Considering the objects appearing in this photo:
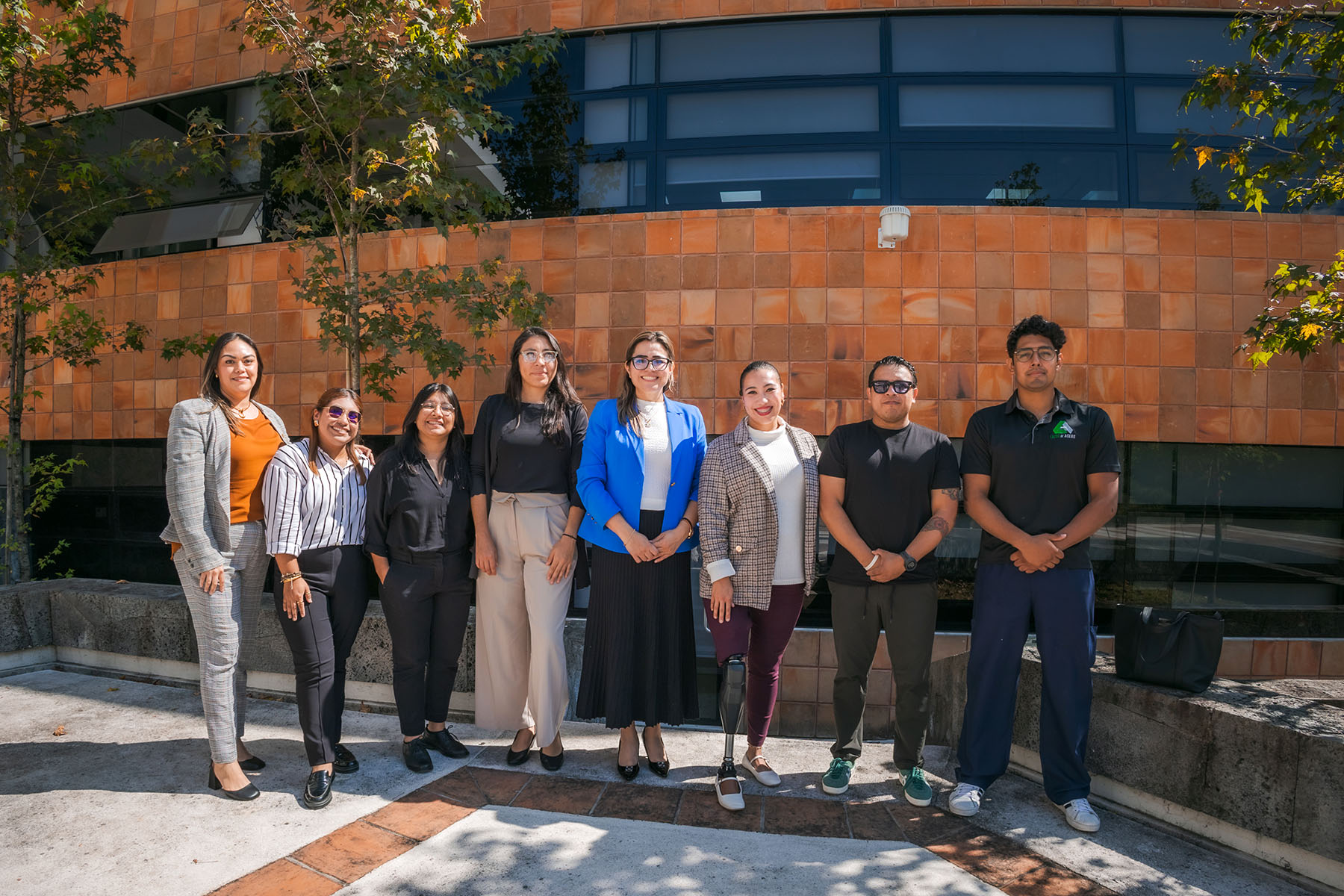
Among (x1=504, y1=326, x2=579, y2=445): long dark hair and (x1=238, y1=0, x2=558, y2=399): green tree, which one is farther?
(x1=238, y1=0, x2=558, y2=399): green tree

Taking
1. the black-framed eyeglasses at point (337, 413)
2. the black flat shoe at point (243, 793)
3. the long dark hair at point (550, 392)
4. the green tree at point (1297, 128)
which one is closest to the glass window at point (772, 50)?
the green tree at point (1297, 128)

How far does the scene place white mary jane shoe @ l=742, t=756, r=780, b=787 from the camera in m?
3.25

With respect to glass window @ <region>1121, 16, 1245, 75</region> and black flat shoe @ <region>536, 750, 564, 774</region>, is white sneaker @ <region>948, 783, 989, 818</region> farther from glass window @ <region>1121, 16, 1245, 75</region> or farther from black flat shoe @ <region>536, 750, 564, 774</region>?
glass window @ <region>1121, 16, 1245, 75</region>

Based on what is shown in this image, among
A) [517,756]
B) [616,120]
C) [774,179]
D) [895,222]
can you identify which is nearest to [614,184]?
[616,120]

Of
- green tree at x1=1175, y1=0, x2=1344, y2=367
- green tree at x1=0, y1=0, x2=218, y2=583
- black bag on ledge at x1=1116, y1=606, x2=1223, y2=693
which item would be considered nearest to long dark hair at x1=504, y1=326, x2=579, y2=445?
black bag on ledge at x1=1116, y1=606, x2=1223, y2=693

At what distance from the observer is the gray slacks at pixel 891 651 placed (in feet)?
10.3

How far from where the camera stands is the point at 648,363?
10.9 feet

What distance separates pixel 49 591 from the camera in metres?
5.01

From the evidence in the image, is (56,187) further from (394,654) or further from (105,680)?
(394,654)

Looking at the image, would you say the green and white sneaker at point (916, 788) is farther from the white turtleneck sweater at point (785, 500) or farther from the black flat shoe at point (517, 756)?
the black flat shoe at point (517, 756)

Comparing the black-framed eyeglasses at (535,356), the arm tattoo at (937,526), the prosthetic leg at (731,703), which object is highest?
the black-framed eyeglasses at (535,356)

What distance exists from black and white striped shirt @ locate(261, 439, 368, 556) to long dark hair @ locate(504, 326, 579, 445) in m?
0.83

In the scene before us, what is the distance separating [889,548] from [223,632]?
2795 millimetres

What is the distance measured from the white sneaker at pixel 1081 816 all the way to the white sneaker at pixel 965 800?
0.33 meters
